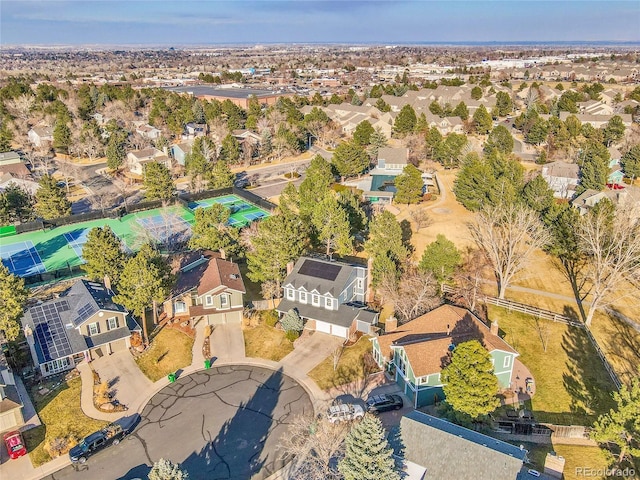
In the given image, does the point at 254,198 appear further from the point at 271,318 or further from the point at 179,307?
the point at 271,318

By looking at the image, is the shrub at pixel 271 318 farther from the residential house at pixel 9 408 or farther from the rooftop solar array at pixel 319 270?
the residential house at pixel 9 408

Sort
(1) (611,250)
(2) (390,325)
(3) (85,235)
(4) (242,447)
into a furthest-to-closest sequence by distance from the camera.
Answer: (3) (85,235) → (1) (611,250) → (2) (390,325) → (4) (242,447)

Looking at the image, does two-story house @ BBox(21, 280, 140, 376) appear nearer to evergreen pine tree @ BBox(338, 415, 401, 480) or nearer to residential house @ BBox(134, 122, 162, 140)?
evergreen pine tree @ BBox(338, 415, 401, 480)

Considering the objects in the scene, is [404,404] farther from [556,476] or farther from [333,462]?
[556,476]

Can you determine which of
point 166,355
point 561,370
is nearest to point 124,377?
point 166,355

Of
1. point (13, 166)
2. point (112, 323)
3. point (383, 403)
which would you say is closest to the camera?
point (383, 403)

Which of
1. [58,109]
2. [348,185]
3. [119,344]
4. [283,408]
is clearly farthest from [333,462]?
[58,109]

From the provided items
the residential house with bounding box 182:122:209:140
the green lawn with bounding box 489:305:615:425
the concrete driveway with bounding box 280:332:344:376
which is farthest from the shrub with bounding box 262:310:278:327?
the residential house with bounding box 182:122:209:140
